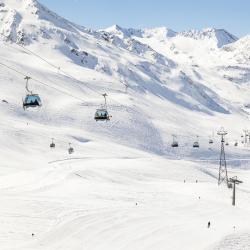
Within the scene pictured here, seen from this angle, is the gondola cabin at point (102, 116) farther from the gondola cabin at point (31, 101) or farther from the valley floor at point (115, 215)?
the gondola cabin at point (31, 101)

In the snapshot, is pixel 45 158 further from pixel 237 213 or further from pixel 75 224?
pixel 75 224

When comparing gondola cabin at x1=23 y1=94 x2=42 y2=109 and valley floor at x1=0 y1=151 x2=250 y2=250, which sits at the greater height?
gondola cabin at x1=23 y1=94 x2=42 y2=109

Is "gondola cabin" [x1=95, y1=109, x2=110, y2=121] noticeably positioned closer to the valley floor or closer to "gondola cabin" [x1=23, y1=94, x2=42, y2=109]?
the valley floor

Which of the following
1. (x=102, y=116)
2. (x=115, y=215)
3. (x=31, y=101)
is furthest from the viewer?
(x=102, y=116)

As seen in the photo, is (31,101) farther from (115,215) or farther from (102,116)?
(115,215)

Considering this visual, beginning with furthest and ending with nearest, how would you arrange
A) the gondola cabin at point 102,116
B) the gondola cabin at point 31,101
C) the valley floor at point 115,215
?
the gondola cabin at point 102,116 → the gondola cabin at point 31,101 → the valley floor at point 115,215

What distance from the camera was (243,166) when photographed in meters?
169

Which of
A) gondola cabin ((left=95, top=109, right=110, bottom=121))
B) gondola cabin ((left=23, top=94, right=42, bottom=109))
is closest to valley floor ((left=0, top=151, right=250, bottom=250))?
gondola cabin ((left=95, top=109, right=110, bottom=121))

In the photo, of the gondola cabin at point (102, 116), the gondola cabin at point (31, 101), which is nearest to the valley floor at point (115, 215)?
the gondola cabin at point (102, 116)

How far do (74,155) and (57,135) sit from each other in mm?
27221

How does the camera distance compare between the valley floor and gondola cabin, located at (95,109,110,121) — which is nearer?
the valley floor

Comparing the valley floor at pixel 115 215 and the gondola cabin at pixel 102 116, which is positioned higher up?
the gondola cabin at pixel 102 116

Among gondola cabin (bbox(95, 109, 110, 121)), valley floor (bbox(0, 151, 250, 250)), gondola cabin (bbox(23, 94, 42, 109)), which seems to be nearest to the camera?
valley floor (bbox(0, 151, 250, 250))

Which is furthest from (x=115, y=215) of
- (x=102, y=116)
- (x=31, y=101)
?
(x=102, y=116)
